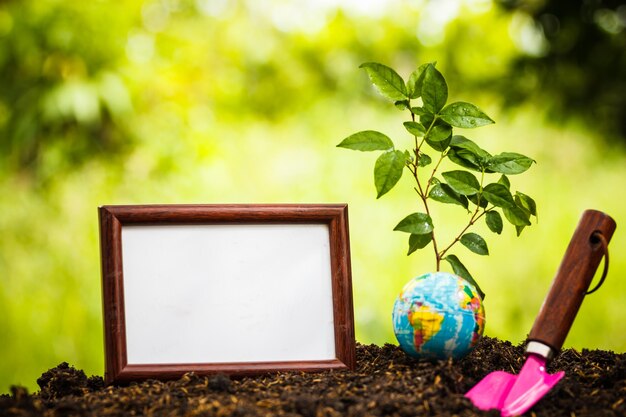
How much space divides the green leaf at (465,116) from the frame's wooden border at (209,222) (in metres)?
0.24

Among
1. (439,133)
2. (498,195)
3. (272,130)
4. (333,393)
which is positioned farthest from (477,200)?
(272,130)

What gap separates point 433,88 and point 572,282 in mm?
399

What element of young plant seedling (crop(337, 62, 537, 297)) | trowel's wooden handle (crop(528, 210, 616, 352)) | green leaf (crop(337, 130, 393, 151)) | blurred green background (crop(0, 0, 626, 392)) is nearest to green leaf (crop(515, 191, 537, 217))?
young plant seedling (crop(337, 62, 537, 297))

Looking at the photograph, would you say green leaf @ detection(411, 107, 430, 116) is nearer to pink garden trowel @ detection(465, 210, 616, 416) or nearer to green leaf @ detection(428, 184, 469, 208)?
green leaf @ detection(428, 184, 469, 208)

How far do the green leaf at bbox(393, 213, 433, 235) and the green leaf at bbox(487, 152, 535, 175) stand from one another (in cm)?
15

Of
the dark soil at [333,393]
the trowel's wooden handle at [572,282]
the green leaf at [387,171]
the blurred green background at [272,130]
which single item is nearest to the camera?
the dark soil at [333,393]

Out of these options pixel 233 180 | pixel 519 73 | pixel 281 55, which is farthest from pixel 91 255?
pixel 519 73

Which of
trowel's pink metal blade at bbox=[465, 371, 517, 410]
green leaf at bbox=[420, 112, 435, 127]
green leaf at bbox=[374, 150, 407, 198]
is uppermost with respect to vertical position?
green leaf at bbox=[420, 112, 435, 127]

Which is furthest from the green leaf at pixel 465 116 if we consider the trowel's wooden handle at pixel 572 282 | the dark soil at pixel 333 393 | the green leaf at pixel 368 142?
the dark soil at pixel 333 393

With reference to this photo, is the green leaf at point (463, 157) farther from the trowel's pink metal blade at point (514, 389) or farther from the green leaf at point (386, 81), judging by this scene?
the trowel's pink metal blade at point (514, 389)

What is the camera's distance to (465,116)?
1196mm

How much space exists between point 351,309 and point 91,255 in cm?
134

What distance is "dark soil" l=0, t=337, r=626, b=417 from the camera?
3.08 feet

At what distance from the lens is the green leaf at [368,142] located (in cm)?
118
